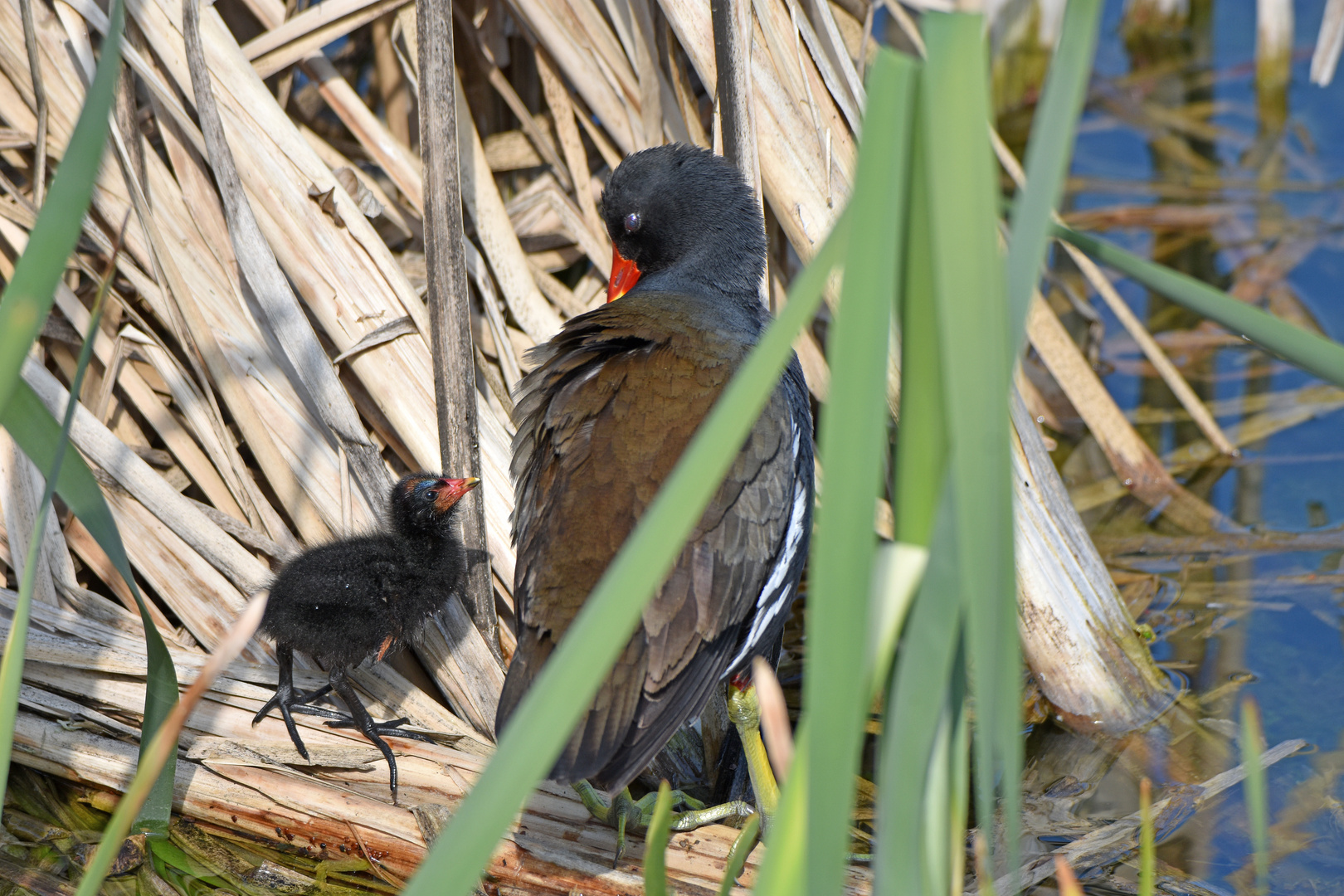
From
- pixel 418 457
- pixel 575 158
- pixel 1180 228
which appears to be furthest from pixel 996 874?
pixel 1180 228

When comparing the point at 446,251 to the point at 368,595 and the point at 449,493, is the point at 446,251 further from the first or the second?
the point at 368,595

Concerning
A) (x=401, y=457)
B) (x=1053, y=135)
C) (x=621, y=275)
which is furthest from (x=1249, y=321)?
(x=401, y=457)

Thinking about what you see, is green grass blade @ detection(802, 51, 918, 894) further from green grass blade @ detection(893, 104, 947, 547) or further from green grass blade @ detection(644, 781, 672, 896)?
green grass blade @ detection(644, 781, 672, 896)

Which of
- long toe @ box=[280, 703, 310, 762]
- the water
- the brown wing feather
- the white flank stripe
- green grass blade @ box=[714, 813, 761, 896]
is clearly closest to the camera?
green grass blade @ box=[714, 813, 761, 896]

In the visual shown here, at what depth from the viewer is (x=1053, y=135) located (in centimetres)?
74

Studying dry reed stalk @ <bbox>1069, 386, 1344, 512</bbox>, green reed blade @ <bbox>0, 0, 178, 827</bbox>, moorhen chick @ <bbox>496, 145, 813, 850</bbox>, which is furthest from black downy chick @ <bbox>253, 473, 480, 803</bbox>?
dry reed stalk @ <bbox>1069, 386, 1344, 512</bbox>

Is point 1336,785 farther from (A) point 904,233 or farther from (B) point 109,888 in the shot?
Answer: (B) point 109,888

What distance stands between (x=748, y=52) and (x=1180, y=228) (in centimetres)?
246

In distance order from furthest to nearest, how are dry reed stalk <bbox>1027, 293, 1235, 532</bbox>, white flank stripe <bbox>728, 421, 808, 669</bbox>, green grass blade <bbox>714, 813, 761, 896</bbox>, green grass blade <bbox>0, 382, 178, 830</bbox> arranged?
dry reed stalk <bbox>1027, 293, 1235, 532</bbox> < white flank stripe <bbox>728, 421, 808, 669</bbox> < green grass blade <bbox>714, 813, 761, 896</bbox> < green grass blade <bbox>0, 382, 178, 830</bbox>

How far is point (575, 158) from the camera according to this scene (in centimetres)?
282

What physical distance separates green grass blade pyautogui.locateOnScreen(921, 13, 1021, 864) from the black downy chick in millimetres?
1494

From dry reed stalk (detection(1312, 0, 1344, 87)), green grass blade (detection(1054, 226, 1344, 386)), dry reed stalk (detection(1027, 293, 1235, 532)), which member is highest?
dry reed stalk (detection(1312, 0, 1344, 87))

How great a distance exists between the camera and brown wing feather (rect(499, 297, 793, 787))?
1585 millimetres

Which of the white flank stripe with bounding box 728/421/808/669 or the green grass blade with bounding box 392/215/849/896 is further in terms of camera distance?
the white flank stripe with bounding box 728/421/808/669
